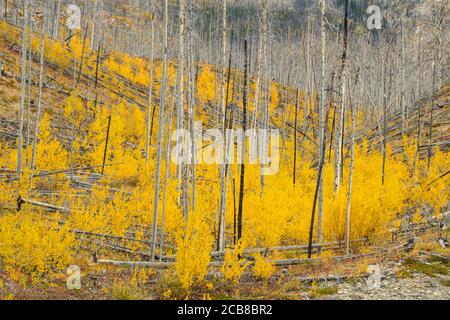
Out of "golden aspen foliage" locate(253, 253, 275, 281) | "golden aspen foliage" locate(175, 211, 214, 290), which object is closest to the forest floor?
"golden aspen foliage" locate(253, 253, 275, 281)

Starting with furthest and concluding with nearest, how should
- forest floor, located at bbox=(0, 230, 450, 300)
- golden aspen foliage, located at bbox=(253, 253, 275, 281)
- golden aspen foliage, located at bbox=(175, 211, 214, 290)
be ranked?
1. golden aspen foliage, located at bbox=(253, 253, 275, 281)
2. golden aspen foliage, located at bbox=(175, 211, 214, 290)
3. forest floor, located at bbox=(0, 230, 450, 300)

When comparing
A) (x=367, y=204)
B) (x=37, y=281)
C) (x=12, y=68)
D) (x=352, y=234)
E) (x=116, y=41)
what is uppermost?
(x=116, y=41)

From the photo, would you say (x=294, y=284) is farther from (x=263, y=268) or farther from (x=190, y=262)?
(x=190, y=262)

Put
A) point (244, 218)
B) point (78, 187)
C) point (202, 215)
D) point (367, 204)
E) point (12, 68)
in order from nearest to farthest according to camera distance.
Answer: point (367, 204) < point (202, 215) < point (244, 218) < point (78, 187) < point (12, 68)

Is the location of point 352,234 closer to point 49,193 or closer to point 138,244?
point 138,244

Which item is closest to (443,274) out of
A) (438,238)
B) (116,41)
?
(438,238)

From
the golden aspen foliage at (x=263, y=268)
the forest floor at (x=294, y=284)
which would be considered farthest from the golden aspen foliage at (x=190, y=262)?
the golden aspen foliage at (x=263, y=268)

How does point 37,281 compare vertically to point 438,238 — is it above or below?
below

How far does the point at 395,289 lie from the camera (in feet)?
24.9

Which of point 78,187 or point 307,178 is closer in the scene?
point 78,187

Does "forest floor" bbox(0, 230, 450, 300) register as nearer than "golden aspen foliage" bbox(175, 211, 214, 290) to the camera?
Yes

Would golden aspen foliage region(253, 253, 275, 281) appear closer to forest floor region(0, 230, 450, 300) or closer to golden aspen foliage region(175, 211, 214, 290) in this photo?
forest floor region(0, 230, 450, 300)
